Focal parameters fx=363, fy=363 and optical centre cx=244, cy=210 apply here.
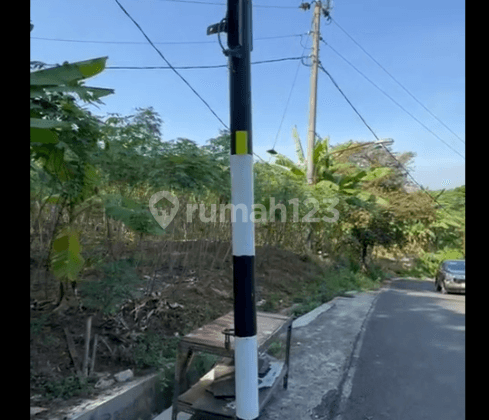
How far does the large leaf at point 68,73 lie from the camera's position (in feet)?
7.18

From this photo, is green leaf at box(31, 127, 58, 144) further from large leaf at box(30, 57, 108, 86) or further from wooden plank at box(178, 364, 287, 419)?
wooden plank at box(178, 364, 287, 419)

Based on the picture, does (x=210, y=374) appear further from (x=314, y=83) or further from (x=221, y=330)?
(x=314, y=83)

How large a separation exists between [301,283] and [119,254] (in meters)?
6.65

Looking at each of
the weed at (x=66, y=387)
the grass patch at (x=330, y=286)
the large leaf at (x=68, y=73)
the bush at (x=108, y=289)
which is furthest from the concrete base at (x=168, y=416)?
the grass patch at (x=330, y=286)
